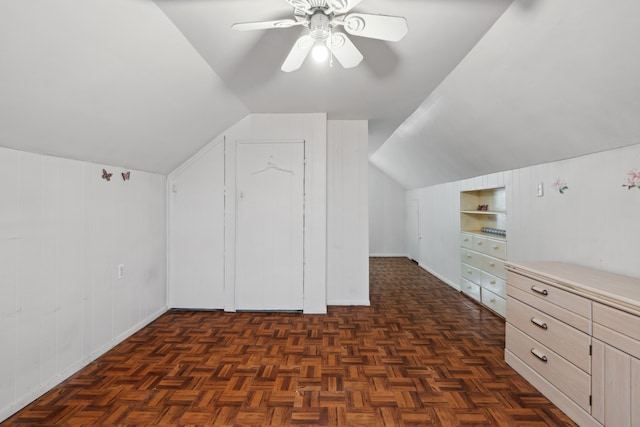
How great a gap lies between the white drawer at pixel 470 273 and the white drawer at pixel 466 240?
0.28 meters

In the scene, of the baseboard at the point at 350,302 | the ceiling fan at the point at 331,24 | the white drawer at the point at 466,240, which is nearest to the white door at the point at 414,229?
the white drawer at the point at 466,240

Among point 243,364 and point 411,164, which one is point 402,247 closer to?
point 411,164

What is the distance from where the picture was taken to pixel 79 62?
1716 millimetres

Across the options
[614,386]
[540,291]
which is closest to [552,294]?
[540,291]

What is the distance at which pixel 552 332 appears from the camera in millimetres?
1977

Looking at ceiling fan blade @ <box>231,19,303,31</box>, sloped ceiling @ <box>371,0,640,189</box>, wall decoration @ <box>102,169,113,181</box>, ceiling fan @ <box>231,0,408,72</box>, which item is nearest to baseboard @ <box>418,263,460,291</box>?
sloped ceiling @ <box>371,0,640,189</box>

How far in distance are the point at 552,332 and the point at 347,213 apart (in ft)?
7.93

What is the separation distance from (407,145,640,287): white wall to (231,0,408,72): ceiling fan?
1.82 m

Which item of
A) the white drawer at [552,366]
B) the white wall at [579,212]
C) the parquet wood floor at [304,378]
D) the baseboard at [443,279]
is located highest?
the white wall at [579,212]

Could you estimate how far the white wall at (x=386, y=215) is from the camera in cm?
807

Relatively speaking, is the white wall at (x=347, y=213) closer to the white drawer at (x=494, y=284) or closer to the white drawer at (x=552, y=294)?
the white drawer at (x=494, y=284)

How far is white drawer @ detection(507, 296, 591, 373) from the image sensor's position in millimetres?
1760

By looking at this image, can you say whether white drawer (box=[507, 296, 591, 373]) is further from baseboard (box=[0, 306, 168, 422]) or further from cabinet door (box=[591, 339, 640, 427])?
baseboard (box=[0, 306, 168, 422])

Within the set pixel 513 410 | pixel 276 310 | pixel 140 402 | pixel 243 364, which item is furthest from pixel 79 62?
pixel 513 410
